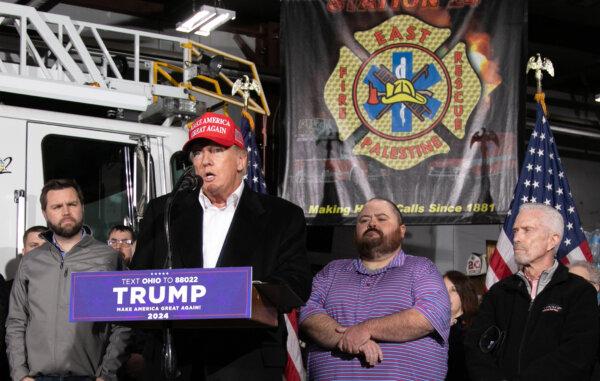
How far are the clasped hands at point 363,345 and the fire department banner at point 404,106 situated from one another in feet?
14.0

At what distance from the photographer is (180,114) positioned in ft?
23.8

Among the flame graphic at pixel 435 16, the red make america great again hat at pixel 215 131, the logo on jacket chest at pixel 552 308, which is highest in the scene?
the flame graphic at pixel 435 16

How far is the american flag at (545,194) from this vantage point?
7.75 m

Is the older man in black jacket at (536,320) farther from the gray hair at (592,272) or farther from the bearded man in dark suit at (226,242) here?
the gray hair at (592,272)

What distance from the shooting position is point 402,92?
9.22 m

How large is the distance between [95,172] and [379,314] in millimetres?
2794

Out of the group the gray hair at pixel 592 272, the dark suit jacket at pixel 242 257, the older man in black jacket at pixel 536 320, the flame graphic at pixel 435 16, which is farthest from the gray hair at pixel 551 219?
the flame graphic at pixel 435 16

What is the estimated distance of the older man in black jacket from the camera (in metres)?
4.45

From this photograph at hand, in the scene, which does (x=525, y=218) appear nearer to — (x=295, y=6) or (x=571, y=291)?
(x=571, y=291)

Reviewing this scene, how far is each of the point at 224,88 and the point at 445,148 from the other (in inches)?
233

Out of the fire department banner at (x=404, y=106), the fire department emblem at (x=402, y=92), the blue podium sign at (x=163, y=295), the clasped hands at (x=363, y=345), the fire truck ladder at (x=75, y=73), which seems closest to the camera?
the blue podium sign at (x=163, y=295)

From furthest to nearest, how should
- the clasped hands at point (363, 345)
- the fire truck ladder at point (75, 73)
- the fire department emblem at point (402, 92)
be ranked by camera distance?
1. the fire department emblem at point (402, 92)
2. the fire truck ladder at point (75, 73)
3. the clasped hands at point (363, 345)

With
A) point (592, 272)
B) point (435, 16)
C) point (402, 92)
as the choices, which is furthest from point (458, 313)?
point (435, 16)

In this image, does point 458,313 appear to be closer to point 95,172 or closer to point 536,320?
point 536,320
